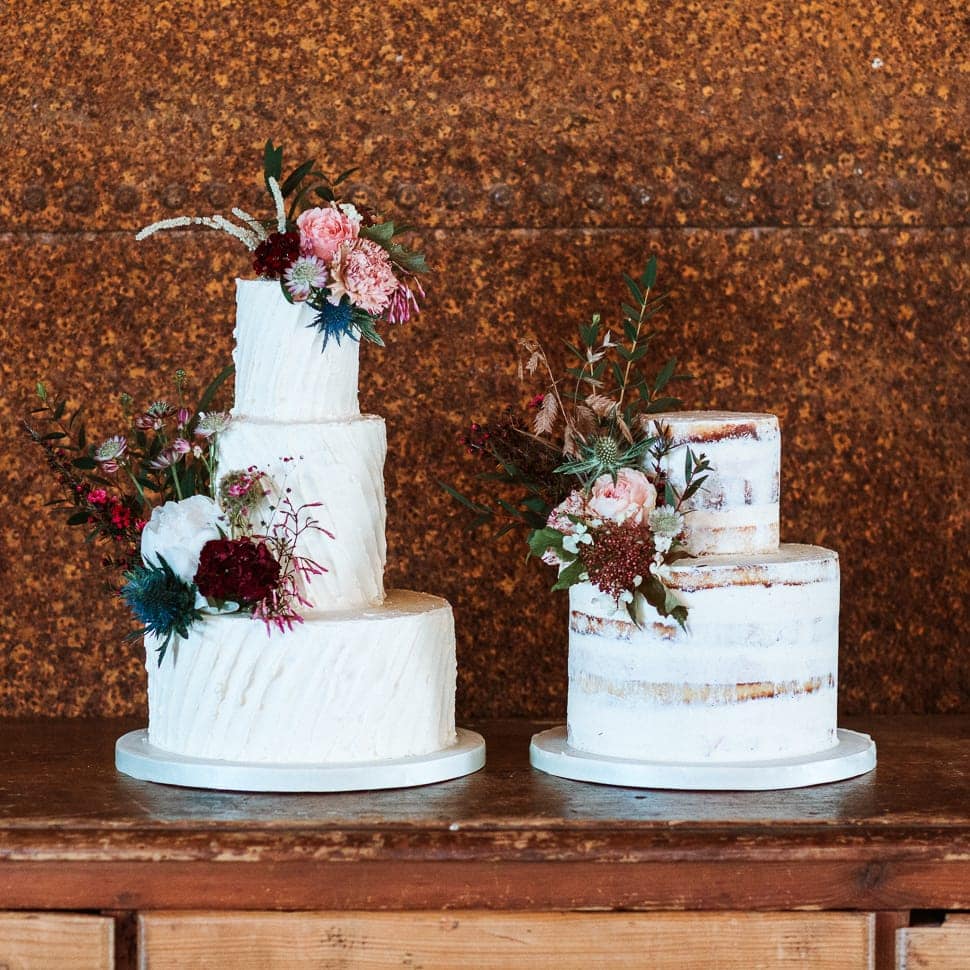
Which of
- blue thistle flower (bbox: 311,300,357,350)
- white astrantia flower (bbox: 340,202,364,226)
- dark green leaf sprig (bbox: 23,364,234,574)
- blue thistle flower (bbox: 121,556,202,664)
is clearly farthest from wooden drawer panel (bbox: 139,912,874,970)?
white astrantia flower (bbox: 340,202,364,226)

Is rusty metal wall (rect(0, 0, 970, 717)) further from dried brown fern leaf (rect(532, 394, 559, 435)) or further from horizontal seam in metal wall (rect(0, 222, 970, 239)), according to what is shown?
dried brown fern leaf (rect(532, 394, 559, 435))

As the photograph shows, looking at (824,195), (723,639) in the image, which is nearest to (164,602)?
(723,639)

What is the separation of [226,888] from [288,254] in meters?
0.59

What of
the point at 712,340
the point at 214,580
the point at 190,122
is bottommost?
the point at 214,580

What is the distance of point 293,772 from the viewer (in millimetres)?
1384

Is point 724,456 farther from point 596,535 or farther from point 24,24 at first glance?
point 24,24

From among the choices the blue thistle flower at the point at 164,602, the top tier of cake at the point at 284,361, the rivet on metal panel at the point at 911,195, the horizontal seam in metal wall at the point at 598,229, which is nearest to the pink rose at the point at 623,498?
the top tier of cake at the point at 284,361

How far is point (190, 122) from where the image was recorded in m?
1.82

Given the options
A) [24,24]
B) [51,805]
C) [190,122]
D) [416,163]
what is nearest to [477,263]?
[416,163]

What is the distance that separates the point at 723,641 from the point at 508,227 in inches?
26.0

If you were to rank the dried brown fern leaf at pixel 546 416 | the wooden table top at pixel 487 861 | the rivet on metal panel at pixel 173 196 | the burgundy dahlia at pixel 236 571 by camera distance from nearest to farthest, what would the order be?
1. the wooden table top at pixel 487 861
2. the burgundy dahlia at pixel 236 571
3. the dried brown fern leaf at pixel 546 416
4. the rivet on metal panel at pixel 173 196

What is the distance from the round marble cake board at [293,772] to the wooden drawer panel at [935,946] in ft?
1.46

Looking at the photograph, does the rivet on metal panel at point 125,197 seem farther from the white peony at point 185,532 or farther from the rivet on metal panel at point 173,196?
the white peony at point 185,532

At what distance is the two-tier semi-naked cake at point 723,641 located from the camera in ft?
4.62
